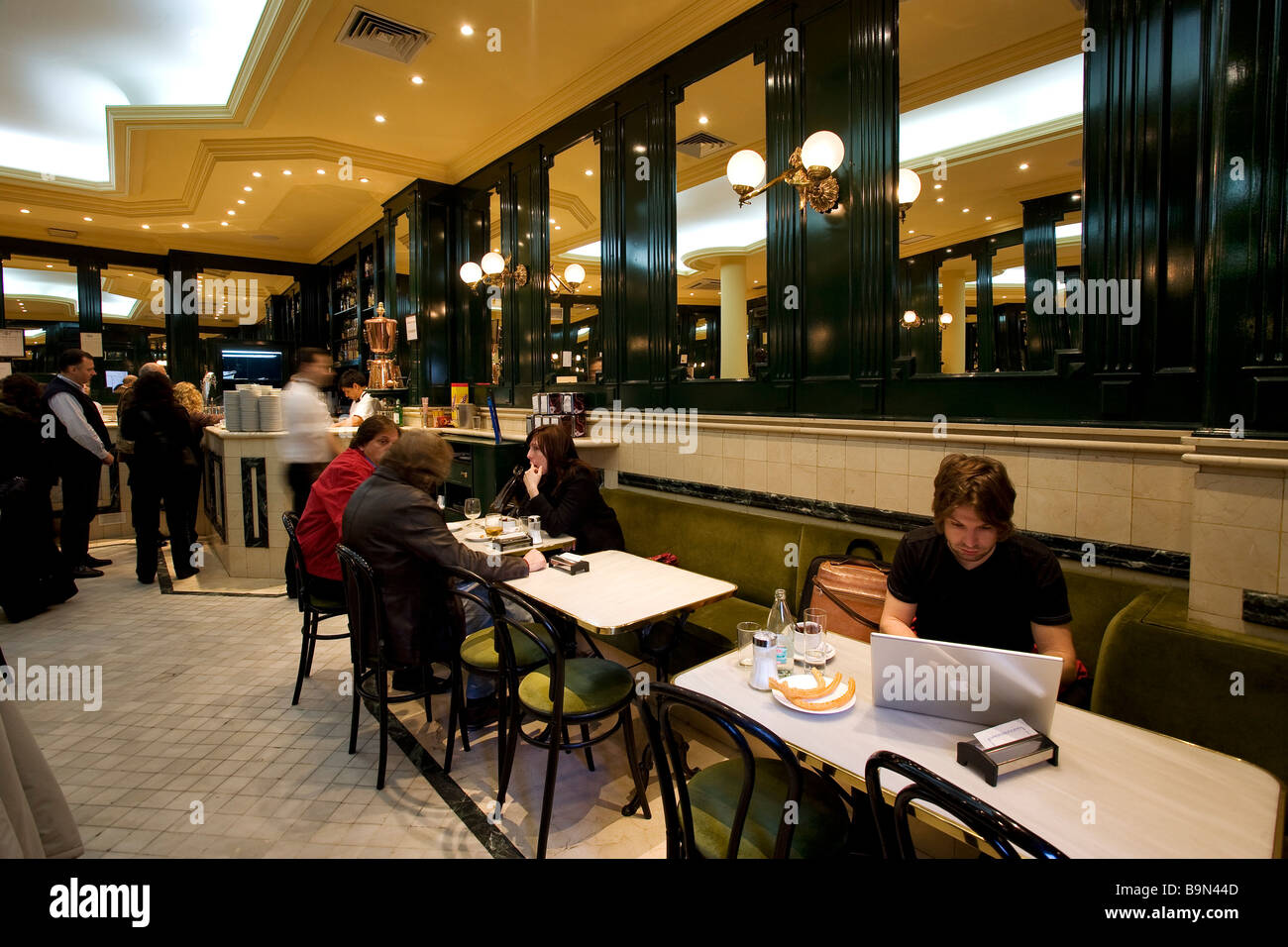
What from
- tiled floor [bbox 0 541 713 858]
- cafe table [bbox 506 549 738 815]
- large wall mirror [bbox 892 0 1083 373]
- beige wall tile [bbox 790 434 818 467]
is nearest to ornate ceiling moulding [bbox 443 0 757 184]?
large wall mirror [bbox 892 0 1083 373]

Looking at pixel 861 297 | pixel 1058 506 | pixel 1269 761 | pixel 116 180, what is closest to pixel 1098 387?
pixel 1058 506

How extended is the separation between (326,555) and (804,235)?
3.29 meters

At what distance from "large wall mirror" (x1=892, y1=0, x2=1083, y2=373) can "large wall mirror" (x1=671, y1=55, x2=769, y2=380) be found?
102 centimetres

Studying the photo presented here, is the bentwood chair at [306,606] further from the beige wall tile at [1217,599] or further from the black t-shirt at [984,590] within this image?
the beige wall tile at [1217,599]

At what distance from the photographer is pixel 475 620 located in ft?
10.8

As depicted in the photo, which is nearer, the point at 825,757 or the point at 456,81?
the point at 825,757

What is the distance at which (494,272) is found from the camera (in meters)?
5.95

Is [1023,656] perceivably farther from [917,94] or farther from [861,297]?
[917,94]

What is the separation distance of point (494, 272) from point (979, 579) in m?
5.15

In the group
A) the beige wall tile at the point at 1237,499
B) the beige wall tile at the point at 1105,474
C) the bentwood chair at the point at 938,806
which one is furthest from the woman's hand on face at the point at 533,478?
the beige wall tile at the point at 1237,499

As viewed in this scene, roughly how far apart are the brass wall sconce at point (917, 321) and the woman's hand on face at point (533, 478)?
2.28 meters

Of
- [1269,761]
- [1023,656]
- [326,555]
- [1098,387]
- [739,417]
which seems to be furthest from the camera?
[739,417]

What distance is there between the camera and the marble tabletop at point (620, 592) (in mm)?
2369

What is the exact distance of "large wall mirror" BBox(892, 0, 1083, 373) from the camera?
2.70 metres
